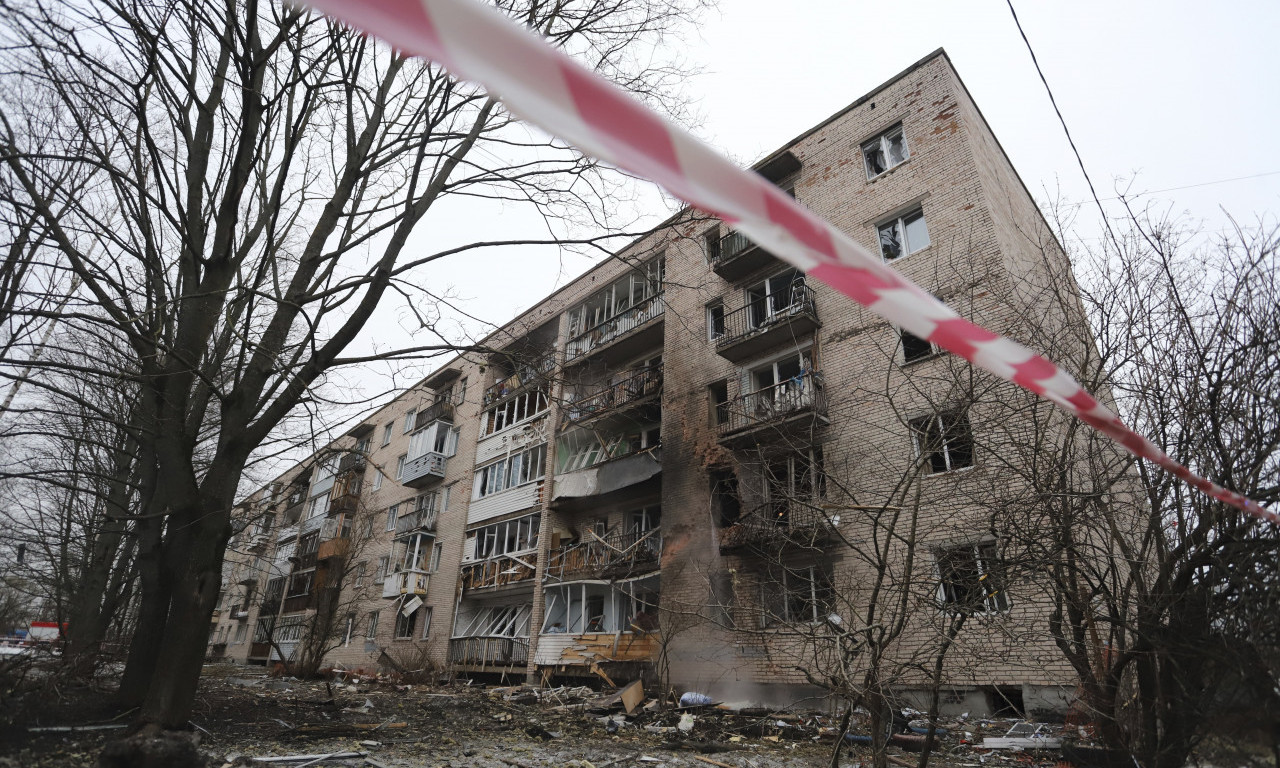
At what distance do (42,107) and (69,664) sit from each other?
6258 millimetres

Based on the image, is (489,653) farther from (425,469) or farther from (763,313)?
(763,313)

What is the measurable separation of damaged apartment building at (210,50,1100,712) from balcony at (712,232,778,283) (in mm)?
90

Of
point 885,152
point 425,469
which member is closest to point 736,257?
point 885,152

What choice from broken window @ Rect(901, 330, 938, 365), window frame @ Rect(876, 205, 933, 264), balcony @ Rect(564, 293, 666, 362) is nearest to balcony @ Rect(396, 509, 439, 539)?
balcony @ Rect(564, 293, 666, 362)

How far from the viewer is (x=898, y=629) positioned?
14.7 feet

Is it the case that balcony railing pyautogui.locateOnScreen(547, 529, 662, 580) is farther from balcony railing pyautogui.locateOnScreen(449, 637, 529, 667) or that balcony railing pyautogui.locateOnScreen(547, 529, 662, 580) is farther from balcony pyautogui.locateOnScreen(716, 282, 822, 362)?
balcony pyautogui.locateOnScreen(716, 282, 822, 362)

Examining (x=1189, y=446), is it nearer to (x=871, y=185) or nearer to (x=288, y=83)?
(x=288, y=83)

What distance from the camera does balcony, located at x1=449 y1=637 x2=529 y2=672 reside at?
18531mm

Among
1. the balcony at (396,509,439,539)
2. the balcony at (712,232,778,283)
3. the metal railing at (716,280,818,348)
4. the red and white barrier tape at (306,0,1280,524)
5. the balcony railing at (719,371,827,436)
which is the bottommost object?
the red and white barrier tape at (306,0,1280,524)

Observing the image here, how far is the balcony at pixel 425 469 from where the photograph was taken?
26.2m

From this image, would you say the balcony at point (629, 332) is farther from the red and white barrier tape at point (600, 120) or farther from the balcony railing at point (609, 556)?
the red and white barrier tape at point (600, 120)

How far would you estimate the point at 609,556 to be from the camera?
17.8 m

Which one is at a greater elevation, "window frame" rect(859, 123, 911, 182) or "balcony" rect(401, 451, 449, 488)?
"window frame" rect(859, 123, 911, 182)

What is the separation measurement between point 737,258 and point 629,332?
15.9 feet
